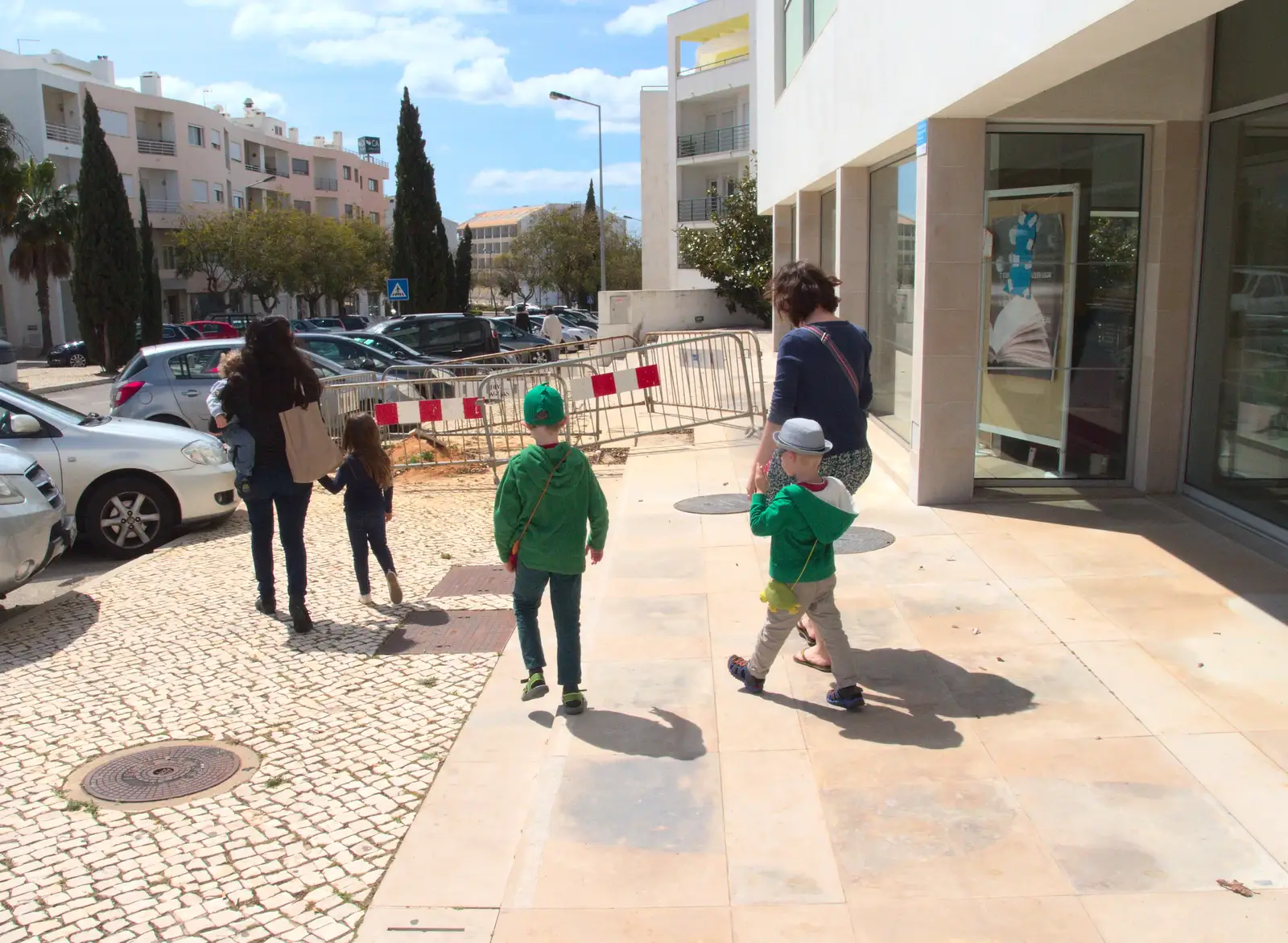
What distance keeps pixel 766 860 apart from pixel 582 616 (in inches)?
109

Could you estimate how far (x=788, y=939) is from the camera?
3127mm

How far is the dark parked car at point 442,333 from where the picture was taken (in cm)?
2239

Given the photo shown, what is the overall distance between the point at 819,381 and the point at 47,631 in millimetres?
5121

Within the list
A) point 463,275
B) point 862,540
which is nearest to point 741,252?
point 463,275

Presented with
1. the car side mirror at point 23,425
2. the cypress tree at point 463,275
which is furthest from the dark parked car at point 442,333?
the cypress tree at point 463,275

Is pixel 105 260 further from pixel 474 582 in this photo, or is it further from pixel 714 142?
pixel 474 582

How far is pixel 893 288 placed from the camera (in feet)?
35.6

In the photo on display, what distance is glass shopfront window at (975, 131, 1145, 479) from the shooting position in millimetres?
8156

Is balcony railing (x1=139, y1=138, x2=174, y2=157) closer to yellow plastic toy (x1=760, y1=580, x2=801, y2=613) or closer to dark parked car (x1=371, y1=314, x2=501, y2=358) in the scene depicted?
dark parked car (x1=371, y1=314, x2=501, y2=358)

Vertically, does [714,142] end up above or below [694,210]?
above

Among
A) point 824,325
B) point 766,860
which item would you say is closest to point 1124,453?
point 824,325

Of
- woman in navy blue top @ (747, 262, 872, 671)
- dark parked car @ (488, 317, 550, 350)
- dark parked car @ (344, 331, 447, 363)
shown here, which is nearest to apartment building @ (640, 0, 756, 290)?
dark parked car @ (488, 317, 550, 350)

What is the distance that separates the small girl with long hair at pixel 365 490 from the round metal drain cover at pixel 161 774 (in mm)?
2241

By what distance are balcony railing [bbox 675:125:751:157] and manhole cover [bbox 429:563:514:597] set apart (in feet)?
137
